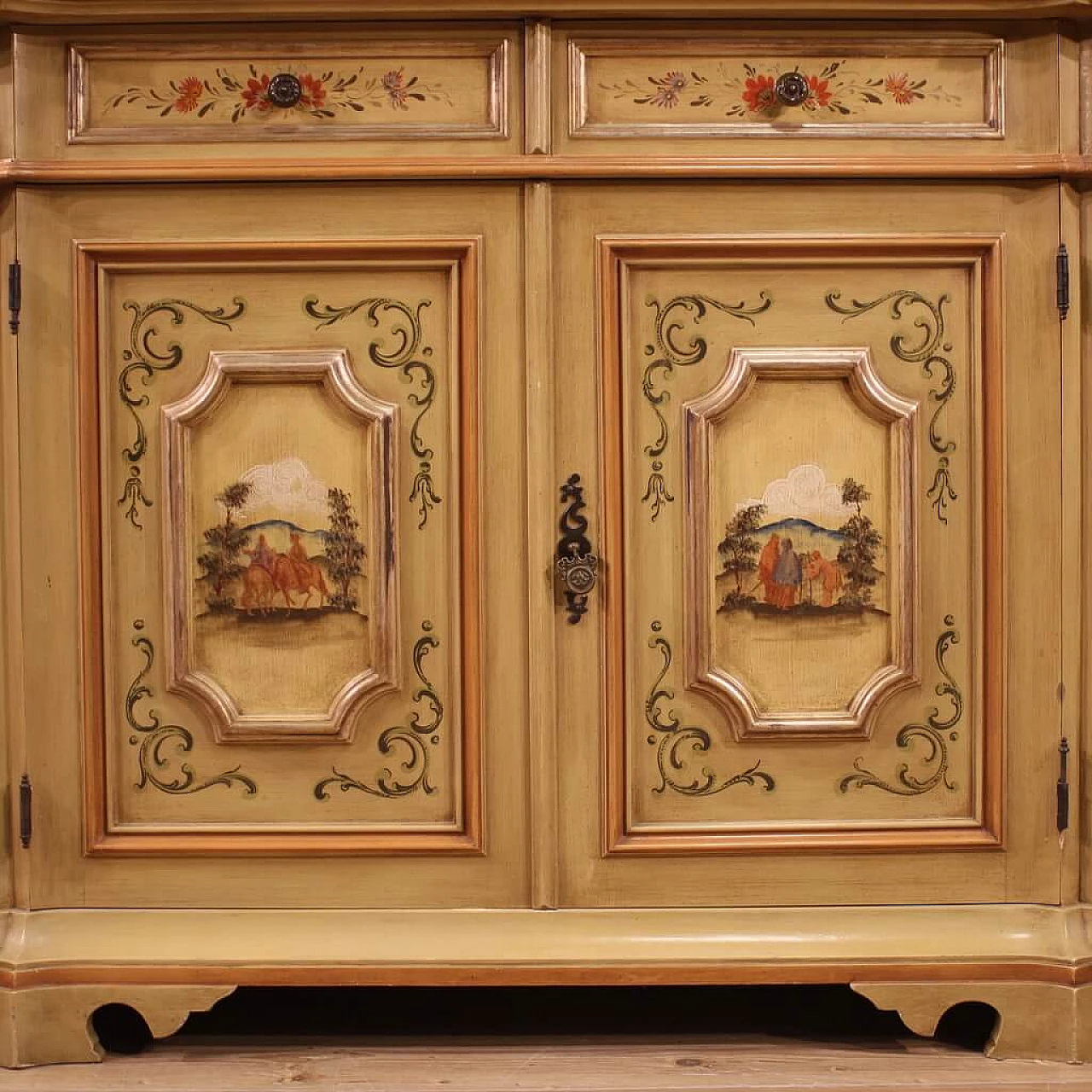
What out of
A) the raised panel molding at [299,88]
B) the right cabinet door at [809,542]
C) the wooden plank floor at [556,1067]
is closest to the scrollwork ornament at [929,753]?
the right cabinet door at [809,542]

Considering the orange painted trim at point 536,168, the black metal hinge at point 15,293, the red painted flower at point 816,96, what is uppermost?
the red painted flower at point 816,96

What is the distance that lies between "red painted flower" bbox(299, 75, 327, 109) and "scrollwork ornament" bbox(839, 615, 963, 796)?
52.4 inches

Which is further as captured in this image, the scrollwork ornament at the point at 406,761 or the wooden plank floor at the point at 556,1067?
the scrollwork ornament at the point at 406,761

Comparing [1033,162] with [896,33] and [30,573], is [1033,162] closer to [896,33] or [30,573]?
[896,33]

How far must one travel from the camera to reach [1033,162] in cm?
192

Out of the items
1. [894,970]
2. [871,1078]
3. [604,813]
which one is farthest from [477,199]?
[871,1078]

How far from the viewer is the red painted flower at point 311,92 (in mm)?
1943

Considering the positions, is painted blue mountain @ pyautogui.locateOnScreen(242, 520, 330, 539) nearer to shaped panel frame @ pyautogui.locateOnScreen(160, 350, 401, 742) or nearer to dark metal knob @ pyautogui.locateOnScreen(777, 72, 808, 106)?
shaped panel frame @ pyautogui.locateOnScreen(160, 350, 401, 742)

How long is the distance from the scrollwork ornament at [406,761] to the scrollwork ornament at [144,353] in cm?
55

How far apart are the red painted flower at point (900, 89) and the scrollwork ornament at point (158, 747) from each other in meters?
1.47

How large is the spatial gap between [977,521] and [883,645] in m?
0.25

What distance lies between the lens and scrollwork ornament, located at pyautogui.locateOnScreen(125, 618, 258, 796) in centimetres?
199

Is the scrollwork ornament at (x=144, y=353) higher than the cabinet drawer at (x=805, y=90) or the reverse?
the reverse

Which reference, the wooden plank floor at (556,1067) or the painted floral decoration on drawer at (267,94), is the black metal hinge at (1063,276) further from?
the wooden plank floor at (556,1067)
